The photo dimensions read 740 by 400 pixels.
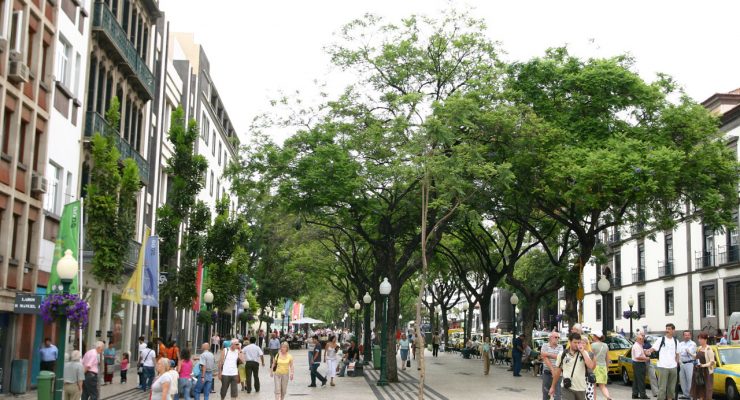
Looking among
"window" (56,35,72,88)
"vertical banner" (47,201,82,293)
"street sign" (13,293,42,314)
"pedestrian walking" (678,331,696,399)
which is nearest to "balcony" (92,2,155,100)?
"window" (56,35,72,88)

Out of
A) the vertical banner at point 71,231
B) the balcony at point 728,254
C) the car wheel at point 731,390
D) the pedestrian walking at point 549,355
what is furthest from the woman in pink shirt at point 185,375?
the balcony at point 728,254

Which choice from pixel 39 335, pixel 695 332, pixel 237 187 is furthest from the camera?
pixel 695 332

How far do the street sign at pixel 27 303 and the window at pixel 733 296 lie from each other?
34.1m

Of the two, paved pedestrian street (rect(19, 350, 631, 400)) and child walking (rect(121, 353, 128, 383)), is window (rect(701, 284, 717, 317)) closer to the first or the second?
paved pedestrian street (rect(19, 350, 631, 400))

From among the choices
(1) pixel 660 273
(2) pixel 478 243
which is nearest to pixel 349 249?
(2) pixel 478 243

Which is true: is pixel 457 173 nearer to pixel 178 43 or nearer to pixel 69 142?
pixel 69 142

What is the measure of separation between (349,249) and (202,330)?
53.7 ft

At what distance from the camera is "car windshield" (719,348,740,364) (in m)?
23.0

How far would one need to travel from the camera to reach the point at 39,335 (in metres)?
24.6

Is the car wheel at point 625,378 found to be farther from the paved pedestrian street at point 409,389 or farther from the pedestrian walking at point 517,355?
the pedestrian walking at point 517,355

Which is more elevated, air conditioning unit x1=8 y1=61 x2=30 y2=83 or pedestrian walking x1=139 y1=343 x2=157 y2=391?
air conditioning unit x1=8 y1=61 x2=30 y2=83

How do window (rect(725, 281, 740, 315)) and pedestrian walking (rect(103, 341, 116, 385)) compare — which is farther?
window (rect(725, 281, 740, 315))

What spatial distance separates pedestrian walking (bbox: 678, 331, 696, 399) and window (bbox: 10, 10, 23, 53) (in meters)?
19.2

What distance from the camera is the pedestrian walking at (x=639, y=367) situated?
2253 centimetres
